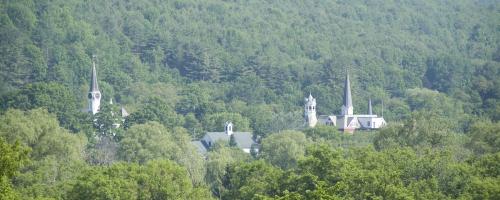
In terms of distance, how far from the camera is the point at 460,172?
2813 inches

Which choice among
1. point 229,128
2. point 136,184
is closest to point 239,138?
point 229,128

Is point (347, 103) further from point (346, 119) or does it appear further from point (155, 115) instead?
point (155, 115)

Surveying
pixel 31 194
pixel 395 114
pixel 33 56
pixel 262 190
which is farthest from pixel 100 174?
pixel 33 56

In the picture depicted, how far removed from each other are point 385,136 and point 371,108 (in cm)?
7333

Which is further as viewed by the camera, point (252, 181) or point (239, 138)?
point (239, 138)

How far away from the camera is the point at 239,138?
137875 mm

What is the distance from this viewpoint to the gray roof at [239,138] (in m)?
136

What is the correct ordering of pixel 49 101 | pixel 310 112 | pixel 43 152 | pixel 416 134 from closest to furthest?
1. pixel 43 152
2. pixel 416 134
3. pixel 49 101
4. pixel 310 112

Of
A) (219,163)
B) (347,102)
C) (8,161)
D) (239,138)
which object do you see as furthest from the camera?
(347,102)

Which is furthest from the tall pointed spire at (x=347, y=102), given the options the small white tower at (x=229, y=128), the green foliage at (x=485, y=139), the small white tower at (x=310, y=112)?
the green foliage at (x=485, y=139)

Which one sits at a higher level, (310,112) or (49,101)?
(49,101)

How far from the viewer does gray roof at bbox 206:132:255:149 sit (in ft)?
445

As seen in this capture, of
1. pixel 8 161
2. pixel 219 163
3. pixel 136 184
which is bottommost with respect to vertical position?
pixel 136 184

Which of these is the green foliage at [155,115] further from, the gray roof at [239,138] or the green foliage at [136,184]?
the green foliage at [136,184]
